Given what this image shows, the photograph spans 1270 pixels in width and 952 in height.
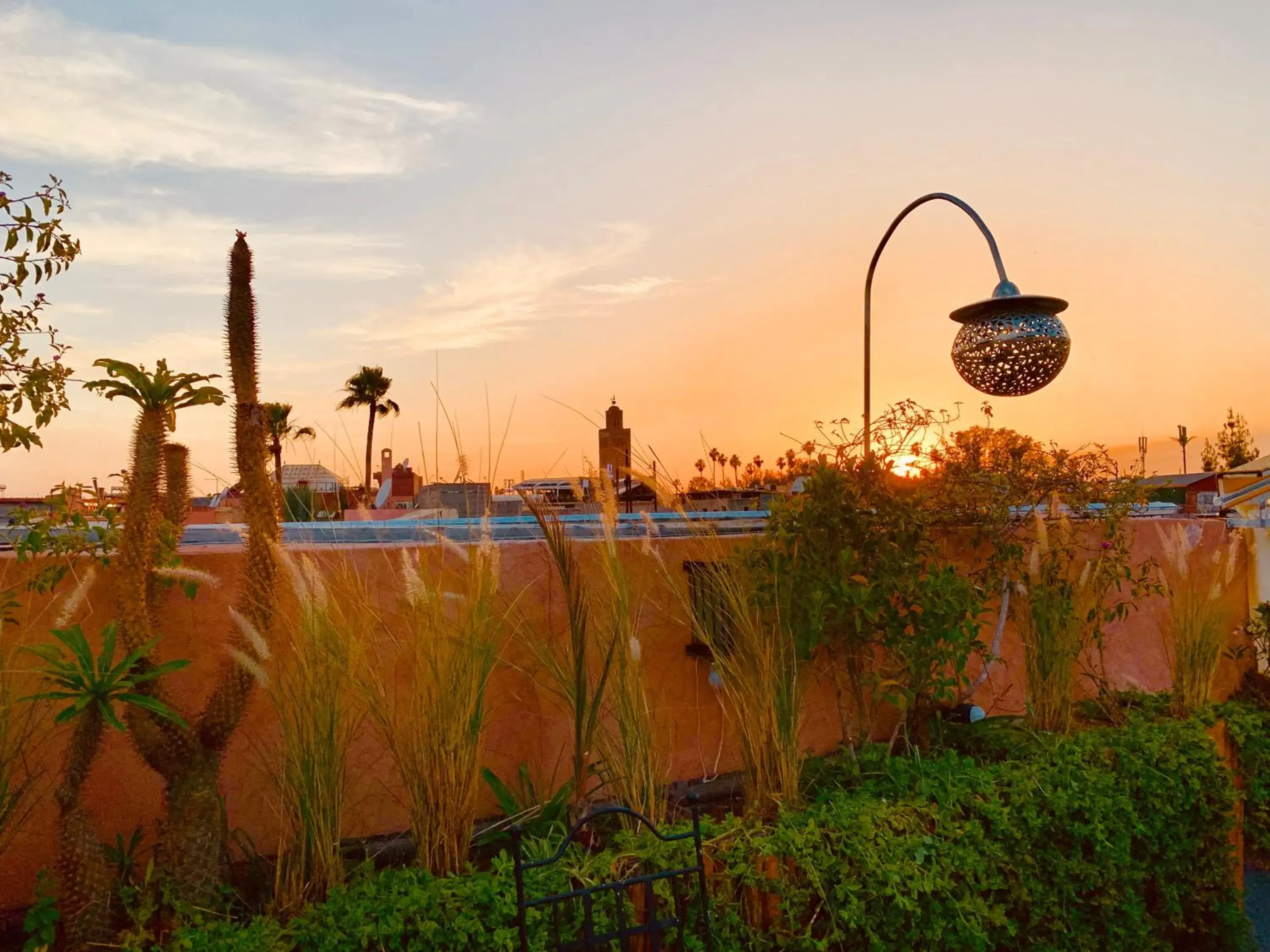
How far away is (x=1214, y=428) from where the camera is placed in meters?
38.2

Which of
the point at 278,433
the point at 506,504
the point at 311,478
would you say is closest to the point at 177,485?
the point at 278,433

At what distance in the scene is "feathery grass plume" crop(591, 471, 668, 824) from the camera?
2.66 metres

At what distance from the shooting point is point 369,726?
9.50 feet

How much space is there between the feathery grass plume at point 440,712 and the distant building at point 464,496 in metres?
0.39

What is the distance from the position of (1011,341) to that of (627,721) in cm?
293

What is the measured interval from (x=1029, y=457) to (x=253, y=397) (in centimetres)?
367

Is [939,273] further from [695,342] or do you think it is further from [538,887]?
[538,887]

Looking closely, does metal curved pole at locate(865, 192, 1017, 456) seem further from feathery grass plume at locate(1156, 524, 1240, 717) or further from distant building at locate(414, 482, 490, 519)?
distant building at locate(414, 482, 490, 519)

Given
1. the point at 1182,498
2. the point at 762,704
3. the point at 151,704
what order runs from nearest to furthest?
the point at 151,704, the point at 762,704, the point at 1182,498

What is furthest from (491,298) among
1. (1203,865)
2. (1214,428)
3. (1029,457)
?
(1214,428)

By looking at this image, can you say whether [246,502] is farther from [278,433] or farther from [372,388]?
[372,388]

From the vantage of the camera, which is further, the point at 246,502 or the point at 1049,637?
the point at 1049,637

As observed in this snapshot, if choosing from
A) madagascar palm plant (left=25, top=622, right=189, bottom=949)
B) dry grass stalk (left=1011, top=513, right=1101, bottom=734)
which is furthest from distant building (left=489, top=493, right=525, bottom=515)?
dry grass stalk (left=1011, top=513, right=1101, bottom=734)

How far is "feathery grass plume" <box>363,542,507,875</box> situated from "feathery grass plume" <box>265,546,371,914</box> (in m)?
0.12
